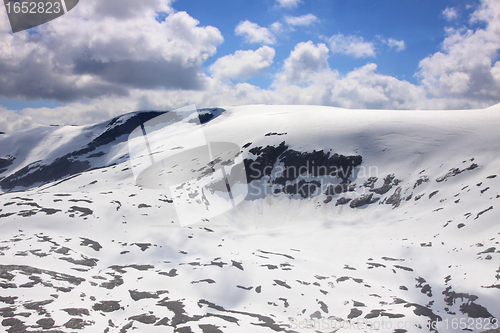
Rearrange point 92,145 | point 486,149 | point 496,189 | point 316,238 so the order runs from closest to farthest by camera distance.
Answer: point 496,189 < point 316,238 < point 486,149 < point 92,145

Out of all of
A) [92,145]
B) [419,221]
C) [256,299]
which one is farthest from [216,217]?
[92,145]

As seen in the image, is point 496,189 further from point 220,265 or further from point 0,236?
point 0,236

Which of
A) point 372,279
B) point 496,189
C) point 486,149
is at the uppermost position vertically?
point 486,149

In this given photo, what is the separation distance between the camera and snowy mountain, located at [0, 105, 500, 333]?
64.8 feet

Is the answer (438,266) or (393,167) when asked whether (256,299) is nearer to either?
(438,266)

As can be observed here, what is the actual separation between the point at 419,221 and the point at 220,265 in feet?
88.9

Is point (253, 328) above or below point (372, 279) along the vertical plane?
above

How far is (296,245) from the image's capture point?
120 ft

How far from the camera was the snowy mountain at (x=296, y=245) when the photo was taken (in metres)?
19.8

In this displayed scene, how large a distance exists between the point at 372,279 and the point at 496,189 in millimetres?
20918

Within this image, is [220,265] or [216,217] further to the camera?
[216,217]

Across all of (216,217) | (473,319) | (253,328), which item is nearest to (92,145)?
(216,217)

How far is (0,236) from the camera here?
2834cm

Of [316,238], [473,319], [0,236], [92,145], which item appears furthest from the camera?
[92,145]
